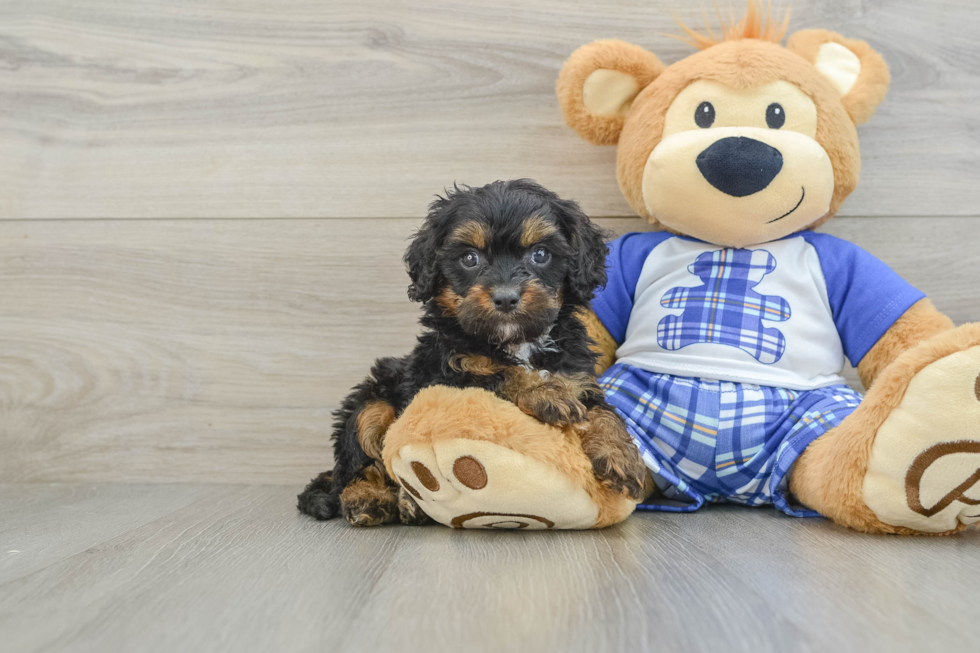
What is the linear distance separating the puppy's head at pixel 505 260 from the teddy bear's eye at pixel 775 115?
607 mm

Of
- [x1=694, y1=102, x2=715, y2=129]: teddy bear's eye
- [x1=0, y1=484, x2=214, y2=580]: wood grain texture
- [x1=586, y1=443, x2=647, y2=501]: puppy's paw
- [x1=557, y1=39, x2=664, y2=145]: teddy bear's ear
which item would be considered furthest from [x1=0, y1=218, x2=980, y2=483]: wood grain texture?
[x1=586, y1=443, x2=647, y2=501]: puppy's paw

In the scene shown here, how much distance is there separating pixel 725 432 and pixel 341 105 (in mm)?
1645

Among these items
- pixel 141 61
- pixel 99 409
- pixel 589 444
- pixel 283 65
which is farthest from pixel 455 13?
pixel 99 409

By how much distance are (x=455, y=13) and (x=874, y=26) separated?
1.38 metres

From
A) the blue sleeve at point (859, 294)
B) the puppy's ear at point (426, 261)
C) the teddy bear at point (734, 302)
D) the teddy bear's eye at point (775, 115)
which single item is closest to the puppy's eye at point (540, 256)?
the puppy's ear at point (426, 261)

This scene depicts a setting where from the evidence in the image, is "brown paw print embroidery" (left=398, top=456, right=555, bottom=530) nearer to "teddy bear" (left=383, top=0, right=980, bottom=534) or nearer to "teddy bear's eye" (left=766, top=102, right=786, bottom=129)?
"teddy bear" (left=383, top=0, right=980, bottom=534)

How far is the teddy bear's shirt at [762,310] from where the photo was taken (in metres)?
2.00

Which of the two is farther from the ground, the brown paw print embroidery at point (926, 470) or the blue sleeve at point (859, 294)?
the blue sleeve at point (859, 294)

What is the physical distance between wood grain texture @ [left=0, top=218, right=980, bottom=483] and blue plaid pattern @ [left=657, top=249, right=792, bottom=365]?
0.46 m

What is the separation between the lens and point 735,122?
6.60 feet

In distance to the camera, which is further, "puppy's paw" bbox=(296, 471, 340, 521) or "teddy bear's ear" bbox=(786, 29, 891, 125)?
"teddy bear's ear" bbox=(786, 29, 891, 125)

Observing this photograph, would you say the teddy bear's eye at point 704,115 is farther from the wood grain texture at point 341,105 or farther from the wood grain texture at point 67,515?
the wood grain texture at point 67,515

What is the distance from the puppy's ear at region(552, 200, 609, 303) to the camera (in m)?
1.79

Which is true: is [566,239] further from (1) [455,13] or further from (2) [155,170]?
(2) [155,170]
